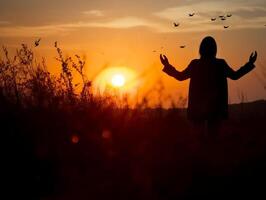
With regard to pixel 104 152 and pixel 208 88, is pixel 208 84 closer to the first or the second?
pixel 208 88

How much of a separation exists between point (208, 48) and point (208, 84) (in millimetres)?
580

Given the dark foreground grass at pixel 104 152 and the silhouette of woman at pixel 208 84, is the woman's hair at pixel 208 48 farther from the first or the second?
the dark foreground grass at pixel 104 152

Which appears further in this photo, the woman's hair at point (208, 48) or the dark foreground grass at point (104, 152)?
the woman's hair at point (208, 48)

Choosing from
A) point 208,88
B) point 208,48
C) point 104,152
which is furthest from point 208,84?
point 104,152

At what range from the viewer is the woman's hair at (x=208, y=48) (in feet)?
33.1

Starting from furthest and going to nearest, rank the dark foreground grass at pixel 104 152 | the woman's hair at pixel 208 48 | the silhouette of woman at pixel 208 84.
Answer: the silhouette of woman at pixel 208 84, the woman's hair at pixel 208 48, the dark foreground grass at pixel 104 152

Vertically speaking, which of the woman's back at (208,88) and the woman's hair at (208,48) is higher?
the woman's hair at (208,48)

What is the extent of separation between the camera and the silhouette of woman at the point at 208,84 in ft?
33.9

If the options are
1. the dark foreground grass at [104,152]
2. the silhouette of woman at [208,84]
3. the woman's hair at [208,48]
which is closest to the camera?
the dark foreground grass at [104,152]

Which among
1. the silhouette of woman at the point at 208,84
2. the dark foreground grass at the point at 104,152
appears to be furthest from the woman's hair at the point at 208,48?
the dark foreground grass at the point at 104,152

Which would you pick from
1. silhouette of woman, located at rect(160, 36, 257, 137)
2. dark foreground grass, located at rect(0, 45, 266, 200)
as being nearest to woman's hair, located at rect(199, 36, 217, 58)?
silhouette of woman, located at rect(160, 36, 257, 137)

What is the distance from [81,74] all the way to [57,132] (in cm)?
239

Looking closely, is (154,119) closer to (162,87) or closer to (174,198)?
(162,87)

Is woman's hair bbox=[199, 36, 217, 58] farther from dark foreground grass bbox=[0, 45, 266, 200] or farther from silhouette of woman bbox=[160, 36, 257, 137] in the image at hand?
dark foreground grass bbox=[0, 45, 266, 200]
